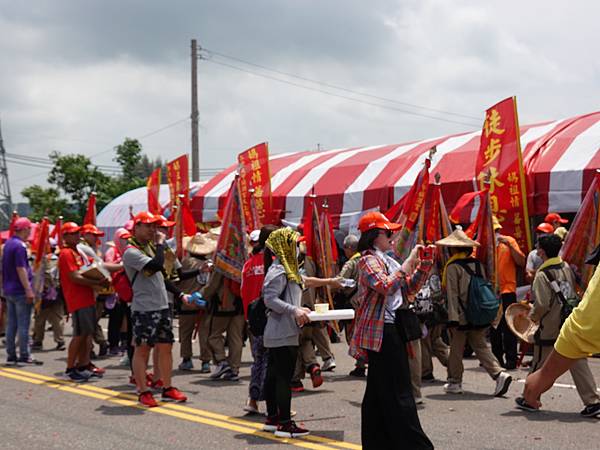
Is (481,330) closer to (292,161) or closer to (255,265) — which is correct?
(255,265)

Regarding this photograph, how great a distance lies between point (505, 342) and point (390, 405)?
5.78 metres

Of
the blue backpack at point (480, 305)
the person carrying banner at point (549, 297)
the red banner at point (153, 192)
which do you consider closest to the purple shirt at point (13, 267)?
the blue backpack at point (480, 305)

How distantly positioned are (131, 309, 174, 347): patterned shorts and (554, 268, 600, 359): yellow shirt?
20.7 ft

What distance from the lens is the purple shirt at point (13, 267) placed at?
38.5 feet

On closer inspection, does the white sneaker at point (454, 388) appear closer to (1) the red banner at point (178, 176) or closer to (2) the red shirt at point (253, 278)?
(2) the red shirt at point (253, 278)

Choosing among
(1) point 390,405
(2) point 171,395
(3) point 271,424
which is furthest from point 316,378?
(1) point 390,405

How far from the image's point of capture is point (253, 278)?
830 centimetres

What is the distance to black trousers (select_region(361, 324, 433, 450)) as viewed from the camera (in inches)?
230

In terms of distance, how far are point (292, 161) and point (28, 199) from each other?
72.7 feet

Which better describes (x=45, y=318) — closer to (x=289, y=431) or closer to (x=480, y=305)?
(x=480, y=305)

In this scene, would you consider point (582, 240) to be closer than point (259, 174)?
Yes

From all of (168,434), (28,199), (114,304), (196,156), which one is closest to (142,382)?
(168,434)

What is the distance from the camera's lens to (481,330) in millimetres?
9219

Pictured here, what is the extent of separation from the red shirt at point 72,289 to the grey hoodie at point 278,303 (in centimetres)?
384
